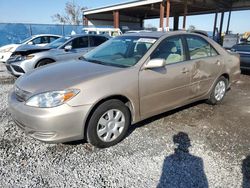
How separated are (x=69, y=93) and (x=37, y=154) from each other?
0.99m

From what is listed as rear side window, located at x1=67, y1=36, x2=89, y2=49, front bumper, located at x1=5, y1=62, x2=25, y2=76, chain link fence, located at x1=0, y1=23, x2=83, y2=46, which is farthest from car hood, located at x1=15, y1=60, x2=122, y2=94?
chain link fence, located at x1=0, y1=23, x2=83, y2=46

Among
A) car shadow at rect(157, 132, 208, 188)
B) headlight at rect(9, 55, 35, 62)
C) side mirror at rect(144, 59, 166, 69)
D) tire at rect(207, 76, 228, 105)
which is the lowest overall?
car shadow at rect(157, 132, 208, 188)

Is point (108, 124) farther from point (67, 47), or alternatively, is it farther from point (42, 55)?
point (67, 47)

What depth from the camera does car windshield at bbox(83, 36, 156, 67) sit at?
11.5 feet

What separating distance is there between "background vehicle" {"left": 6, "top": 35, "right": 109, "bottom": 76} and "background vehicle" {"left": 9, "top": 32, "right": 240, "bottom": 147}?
3026mm

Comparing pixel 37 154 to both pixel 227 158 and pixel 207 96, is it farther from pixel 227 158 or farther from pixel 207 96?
pixel 207 96

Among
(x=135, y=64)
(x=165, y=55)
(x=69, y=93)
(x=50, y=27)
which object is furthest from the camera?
(x=50, y=27)

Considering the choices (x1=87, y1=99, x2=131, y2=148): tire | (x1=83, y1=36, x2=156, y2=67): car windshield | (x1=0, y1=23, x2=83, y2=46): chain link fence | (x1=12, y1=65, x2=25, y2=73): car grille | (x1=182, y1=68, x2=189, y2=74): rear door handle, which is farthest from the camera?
(x1=0, y1=23, x2=83, y2=46): chain link fence

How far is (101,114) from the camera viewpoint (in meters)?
2.95

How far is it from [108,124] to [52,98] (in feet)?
2.75

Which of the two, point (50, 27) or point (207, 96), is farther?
point (50, 27)

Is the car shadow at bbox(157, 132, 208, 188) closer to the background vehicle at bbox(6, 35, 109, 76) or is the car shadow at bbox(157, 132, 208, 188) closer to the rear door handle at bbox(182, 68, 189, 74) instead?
the rear door handle at bbox(182, 68, 189, 74)

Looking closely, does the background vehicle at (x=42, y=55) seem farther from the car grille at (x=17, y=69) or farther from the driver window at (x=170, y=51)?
the driver window at (x=170, y=51)

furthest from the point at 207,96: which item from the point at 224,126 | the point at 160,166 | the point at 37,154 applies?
the point at 37,154
